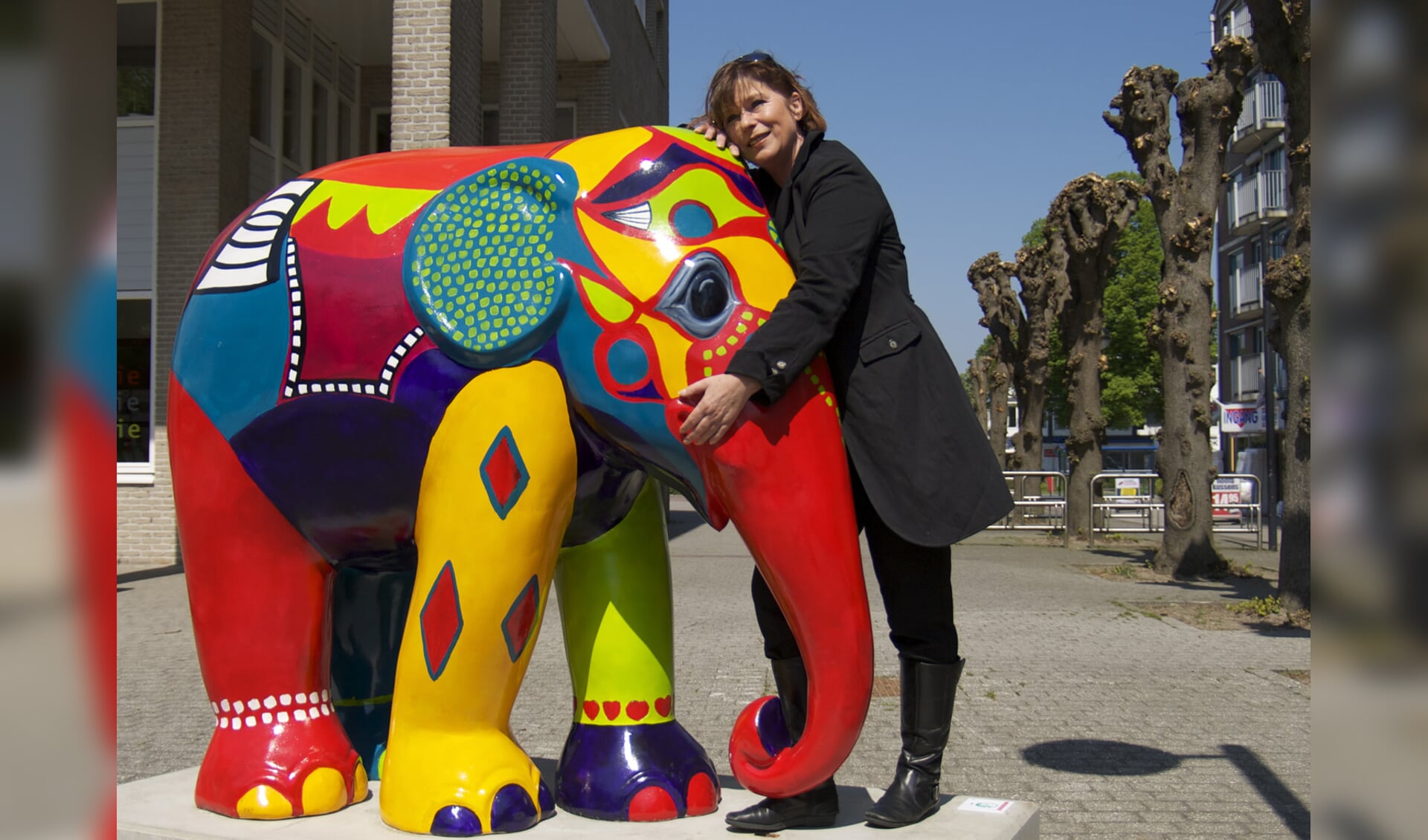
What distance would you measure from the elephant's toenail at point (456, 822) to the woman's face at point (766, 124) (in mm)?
1672

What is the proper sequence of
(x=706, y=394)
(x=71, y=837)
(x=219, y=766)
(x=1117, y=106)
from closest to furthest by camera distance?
1. (x=71, y=837)
2. (x=706, y=394)
3. (x=219, y=766)
4. (x=1117, y=106)

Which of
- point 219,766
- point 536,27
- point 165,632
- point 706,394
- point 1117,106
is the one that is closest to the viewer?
point 706,394

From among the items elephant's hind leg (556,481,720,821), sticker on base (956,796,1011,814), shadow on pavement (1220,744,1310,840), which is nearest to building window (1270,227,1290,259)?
shadow on pavement (1220,744,1310,840)

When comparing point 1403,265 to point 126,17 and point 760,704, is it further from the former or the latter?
point 126,17

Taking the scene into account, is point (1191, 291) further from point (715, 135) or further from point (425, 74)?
point (715, 135)

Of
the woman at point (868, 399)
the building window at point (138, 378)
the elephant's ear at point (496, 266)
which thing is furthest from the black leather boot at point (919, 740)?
the building window at point (138, 378)

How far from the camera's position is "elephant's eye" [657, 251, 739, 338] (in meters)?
2.65

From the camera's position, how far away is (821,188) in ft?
8.99

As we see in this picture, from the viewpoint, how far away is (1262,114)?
108 ft

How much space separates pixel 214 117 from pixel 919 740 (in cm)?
1251

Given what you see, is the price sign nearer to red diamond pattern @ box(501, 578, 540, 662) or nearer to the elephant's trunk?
the elephant's trunk

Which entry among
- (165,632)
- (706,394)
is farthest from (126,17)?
(706,394)

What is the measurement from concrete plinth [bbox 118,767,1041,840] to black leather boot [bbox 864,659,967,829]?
40 mm

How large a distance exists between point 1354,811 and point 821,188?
2.15 m
